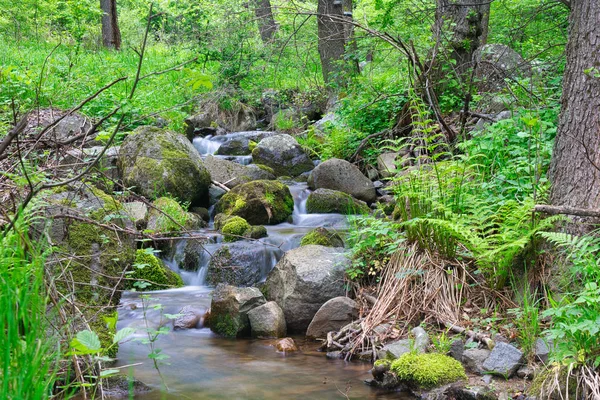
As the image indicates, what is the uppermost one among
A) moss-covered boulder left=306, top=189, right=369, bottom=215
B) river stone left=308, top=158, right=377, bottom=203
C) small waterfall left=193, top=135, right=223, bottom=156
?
small waterfall left=193, top=135, right=223, bottom=156

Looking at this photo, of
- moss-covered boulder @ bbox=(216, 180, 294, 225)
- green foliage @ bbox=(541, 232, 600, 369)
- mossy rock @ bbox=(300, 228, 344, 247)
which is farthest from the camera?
moss-covered boulder @ bbox=(216, 180, 294, 225)

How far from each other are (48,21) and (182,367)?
1963 centimetres

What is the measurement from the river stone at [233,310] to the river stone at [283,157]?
667 cm

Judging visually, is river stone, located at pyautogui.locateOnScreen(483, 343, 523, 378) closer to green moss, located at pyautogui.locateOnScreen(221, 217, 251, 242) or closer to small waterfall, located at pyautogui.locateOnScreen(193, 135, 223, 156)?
green moss, located at pyautogui.locateOnScreen(221, 217, 251, 242)

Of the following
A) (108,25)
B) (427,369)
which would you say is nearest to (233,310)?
(427,369)

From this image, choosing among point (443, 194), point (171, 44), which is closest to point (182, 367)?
point (443, 194)

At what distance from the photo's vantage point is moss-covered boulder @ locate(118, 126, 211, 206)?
10.5 metres

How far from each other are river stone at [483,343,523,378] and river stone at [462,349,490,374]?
0.06m

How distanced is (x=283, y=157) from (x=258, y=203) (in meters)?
3.39

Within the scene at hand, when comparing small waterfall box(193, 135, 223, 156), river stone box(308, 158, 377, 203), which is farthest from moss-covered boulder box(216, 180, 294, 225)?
small waterfall box(193, 135, 223, 156)

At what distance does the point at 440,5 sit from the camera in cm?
966

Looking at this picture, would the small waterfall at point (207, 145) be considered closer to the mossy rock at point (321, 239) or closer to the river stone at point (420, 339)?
the mossy rock at point (321, 239)

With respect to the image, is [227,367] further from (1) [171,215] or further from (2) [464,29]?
(2) [464,29]

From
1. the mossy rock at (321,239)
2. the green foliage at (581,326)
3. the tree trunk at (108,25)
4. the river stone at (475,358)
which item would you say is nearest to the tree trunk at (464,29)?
the mossy rock at (321,239)
